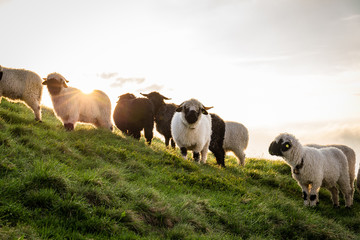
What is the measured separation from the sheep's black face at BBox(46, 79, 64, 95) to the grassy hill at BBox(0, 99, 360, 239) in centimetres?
106

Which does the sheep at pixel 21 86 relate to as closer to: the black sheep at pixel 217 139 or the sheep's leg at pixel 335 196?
the black sheep at pixel 217 139

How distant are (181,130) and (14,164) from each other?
564 cm

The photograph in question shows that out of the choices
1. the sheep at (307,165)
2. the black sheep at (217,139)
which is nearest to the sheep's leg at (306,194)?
the sheep at (307,165)

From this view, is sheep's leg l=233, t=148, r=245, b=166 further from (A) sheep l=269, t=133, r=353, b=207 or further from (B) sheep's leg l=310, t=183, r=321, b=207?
(B) sheep's leg l=310, t=183, r=321, b=207

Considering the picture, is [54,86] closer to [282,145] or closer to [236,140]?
[236,140]

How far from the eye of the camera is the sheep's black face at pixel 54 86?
378 inches

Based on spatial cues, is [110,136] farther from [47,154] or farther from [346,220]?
[346,220]

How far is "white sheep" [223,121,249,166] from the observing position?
→ 1243cm

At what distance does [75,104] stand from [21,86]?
1.63 metres

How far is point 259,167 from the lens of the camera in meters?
12.4

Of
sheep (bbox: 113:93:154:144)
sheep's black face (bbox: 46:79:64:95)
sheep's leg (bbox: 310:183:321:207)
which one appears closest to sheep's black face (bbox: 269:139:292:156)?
sheep's leg (bbox: 310:183:321:207)

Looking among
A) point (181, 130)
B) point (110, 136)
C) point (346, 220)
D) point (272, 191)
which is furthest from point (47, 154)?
point (346, 220)

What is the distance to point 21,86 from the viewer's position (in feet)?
31.6

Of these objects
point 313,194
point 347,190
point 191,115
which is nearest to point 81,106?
point 191,115
